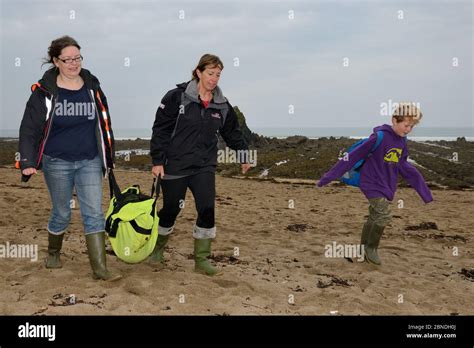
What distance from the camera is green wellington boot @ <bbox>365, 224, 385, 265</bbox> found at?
607 cm

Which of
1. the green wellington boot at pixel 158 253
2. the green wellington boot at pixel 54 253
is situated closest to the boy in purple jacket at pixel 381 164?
the green wellington boot at pixel 158 253

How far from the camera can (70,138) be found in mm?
4582

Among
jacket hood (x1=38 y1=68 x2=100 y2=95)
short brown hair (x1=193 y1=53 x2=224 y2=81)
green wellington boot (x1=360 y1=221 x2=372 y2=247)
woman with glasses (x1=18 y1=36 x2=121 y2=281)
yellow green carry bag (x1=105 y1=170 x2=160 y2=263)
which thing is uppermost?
short brown hair (x1=193 y1=53 x2=224 y2=81)

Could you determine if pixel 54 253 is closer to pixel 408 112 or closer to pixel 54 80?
pixel 54 80

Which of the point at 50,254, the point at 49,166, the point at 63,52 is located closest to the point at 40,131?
the point at 49,166

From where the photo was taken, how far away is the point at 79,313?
12.9 ft

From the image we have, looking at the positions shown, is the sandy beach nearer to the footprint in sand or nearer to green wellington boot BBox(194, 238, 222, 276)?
the footprint in sand

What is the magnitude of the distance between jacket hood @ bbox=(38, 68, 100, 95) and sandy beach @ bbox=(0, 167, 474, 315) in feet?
6.51

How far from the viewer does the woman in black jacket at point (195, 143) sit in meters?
4.95

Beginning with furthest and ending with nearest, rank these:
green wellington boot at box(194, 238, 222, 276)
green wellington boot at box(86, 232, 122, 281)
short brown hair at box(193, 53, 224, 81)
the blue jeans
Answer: green wellington boot at box(194, 238, 222, 276), short brown hair at box(193, 53, 224, 81), green wellington boot at box(86, 232, 122, 281), the blue jeans

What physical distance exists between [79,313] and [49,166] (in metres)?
1.58

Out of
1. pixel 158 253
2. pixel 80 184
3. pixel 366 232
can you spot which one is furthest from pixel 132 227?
pixel 366 232

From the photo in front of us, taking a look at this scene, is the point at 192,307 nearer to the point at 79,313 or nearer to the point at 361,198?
the point at 79,313

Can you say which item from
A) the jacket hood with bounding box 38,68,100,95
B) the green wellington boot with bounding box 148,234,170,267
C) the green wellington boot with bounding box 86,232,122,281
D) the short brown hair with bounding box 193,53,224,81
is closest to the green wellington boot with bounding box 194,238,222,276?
the green wellington boot with bounding box 148,234,170,267
